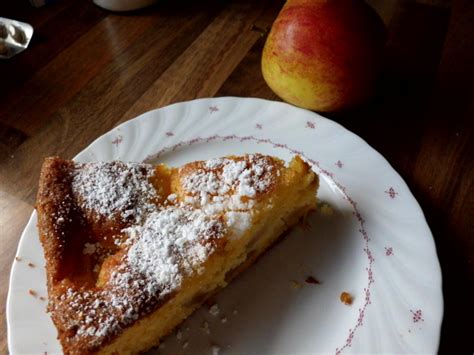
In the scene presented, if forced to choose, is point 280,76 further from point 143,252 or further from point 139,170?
point 143,252

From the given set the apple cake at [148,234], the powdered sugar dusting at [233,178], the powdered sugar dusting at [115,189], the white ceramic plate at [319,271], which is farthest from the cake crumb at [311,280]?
the powdered sugar dusting at [115,189]

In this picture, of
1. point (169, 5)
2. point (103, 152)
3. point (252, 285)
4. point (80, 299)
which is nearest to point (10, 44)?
point (169, 5)

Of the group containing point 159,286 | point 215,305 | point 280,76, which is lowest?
point 215,305

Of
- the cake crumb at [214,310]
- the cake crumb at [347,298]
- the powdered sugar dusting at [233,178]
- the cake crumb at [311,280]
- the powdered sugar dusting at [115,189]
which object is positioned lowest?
the cake crumb at [214,310]

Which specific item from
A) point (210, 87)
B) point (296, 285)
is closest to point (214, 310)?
point (296, 285)

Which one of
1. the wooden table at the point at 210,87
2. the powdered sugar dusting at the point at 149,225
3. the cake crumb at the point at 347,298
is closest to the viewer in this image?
the powdered sugar dusting at the point at 149,225

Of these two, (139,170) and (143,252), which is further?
(139,170)

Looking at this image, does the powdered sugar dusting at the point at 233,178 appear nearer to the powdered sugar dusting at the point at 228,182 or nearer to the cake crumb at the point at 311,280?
the powdered sugar dusting at the point at 228,182

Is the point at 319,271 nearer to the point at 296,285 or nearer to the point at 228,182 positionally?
the point at 296,285
